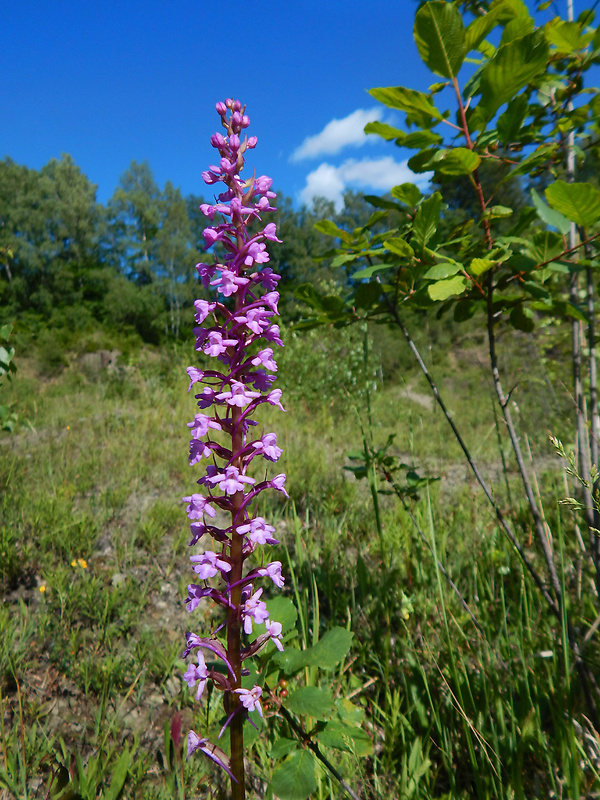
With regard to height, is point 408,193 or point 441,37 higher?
point 441,37

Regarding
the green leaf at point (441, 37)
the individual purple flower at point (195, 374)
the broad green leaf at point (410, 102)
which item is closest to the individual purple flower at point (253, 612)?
the individual purple flower at point (195, 374)

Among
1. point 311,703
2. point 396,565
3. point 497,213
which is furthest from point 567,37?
point 396,565

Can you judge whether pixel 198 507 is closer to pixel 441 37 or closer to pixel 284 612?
pixel 284 612

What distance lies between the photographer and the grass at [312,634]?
1.31 meters

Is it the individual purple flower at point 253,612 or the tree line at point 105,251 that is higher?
the tree line at point 105,251

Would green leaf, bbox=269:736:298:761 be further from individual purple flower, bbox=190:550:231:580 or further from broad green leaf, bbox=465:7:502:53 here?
broad green leaf, bbox=465:7:502:53

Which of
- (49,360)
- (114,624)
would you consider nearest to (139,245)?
(49,360)

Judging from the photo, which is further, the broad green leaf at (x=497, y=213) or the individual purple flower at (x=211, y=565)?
the broad green leaf at (x=497, y=213)

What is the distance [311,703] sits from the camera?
93 centimetres

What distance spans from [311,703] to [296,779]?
146 millimetres

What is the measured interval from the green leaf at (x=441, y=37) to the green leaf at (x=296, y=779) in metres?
1.80

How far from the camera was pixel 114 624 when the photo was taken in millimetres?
2125

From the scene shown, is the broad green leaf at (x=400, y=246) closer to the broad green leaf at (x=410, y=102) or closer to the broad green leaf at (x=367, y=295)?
the broad green leaf at (x=367, y=295)

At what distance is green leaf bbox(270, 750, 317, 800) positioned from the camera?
886 mm
